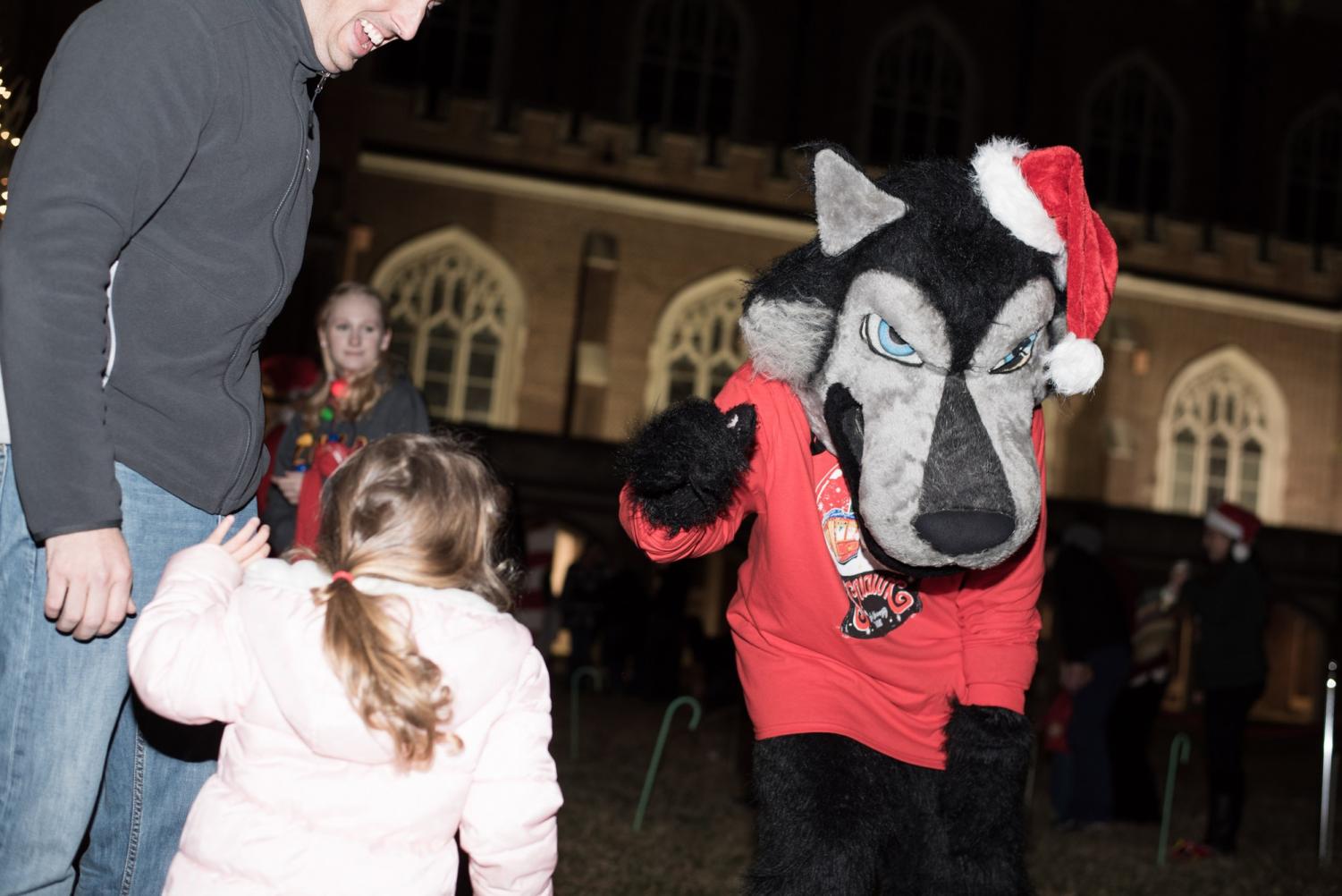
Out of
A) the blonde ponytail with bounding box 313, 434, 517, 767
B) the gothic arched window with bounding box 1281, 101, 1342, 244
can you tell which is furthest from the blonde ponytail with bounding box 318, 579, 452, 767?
the gothic arched window with bounding box 1281, 101, 1342, 244

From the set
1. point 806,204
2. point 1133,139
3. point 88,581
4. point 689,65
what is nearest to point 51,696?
point 88,581

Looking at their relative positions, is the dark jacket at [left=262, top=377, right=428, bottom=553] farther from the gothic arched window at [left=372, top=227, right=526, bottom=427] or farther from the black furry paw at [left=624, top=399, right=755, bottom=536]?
the gothic arched window at [left=372, top=227, right=526, bottom=427]

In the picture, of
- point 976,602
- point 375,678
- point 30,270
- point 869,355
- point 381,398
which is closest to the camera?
point 30,270

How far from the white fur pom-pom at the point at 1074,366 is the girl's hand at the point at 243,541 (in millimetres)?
1423

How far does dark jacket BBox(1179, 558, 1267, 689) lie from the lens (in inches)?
250

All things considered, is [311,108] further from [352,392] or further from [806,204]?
[806,204]

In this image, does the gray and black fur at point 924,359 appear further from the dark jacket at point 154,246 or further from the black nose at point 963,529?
the dark jacket at point 154,246

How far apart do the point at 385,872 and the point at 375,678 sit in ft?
1.01

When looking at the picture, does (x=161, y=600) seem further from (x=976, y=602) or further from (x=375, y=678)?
(x=976, y=602)

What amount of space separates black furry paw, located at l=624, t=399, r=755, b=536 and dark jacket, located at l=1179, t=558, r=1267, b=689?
489 centimetres

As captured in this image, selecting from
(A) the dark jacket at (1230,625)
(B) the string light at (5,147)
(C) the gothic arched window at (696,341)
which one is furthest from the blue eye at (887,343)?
(C) the gothic arched window at (696,341)

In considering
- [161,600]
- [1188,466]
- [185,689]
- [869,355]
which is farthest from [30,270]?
[1188,466]

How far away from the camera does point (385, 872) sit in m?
1.87

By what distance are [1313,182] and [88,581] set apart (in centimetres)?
2680
